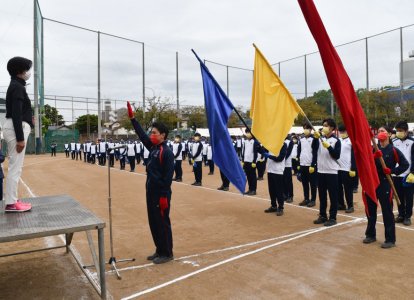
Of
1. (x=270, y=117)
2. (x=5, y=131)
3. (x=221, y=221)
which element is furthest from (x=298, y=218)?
(x=5, y=131)

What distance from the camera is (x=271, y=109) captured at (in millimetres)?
7430

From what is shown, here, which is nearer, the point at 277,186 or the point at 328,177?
the point at 328,177

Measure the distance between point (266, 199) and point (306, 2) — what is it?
7011 mm

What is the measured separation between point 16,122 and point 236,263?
3.43 m

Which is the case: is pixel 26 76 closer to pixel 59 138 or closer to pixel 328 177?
pixel 328 177

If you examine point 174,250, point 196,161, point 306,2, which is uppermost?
point 306,2

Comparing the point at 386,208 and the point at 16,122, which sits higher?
the point at 16,122

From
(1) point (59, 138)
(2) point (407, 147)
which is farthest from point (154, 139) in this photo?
(1) point (59, 138)

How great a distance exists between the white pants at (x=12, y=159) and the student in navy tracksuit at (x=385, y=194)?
5.11 meters

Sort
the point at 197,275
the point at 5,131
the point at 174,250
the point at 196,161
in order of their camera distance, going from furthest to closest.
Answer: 1. the point at 196,161
2. the point at 174,250
3. the point at 197,275
4. the point at 5,131

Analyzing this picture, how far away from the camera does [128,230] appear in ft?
24.2

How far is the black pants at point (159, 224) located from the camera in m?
5.37

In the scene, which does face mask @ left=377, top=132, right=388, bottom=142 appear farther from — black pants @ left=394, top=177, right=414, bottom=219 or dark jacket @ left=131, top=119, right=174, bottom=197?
dark jacket @ left=131, top=119, right=174, bottom=197

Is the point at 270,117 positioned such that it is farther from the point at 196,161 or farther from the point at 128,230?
the point at 196,161
